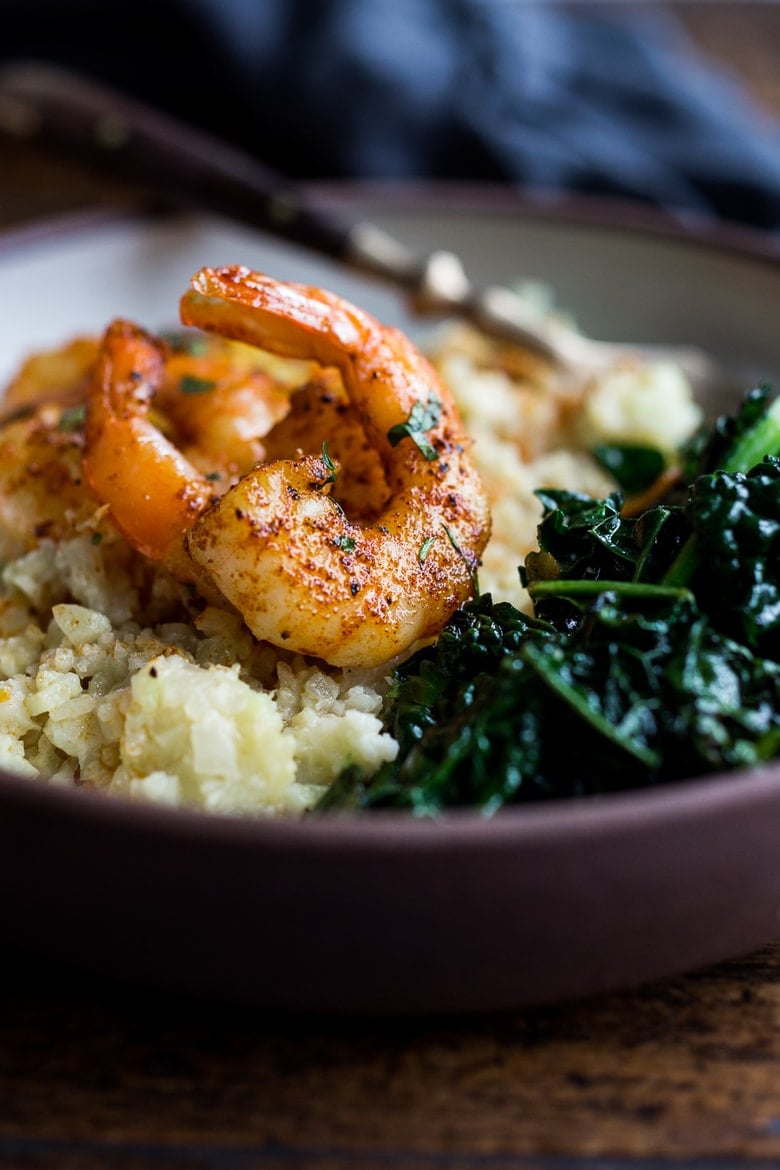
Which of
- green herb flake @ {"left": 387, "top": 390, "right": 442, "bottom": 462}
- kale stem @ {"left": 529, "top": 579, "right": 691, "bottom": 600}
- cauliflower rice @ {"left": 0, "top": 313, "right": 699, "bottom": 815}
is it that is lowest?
cauliflower rice @ {"left": 0, "top": 313, "right": 699, "bottom": 815}

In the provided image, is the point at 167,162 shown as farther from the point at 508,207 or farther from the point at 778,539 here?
the point at 778,539

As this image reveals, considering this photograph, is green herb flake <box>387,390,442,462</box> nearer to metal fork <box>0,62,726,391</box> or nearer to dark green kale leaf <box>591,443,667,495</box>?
dark green kale leaf <box>591,443,667,495</box>

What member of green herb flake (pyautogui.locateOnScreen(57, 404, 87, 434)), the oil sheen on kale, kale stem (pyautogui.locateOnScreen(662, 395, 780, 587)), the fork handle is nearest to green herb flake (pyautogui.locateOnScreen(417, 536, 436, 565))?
the oil sheen on kale

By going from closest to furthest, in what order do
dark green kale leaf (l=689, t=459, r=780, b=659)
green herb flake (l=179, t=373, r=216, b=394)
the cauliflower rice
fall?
1. the cauliflower rice
2. dark green kale leaf (l=689, t=459, r=780, b=659)
3. green herb flake (l=179, t=373, r=216, b=394)

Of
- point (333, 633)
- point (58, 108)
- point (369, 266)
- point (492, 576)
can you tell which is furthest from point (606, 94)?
point (333, 633)

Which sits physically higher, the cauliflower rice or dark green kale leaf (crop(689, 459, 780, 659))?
dark green kale leaf (crop(689, 459, 780, 659))

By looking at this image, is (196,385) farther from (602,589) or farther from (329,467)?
(602,589)

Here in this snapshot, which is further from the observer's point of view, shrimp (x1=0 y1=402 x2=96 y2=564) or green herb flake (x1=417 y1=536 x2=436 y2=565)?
shrimp (x1=0 y1=402 x2=96 y2=564)
